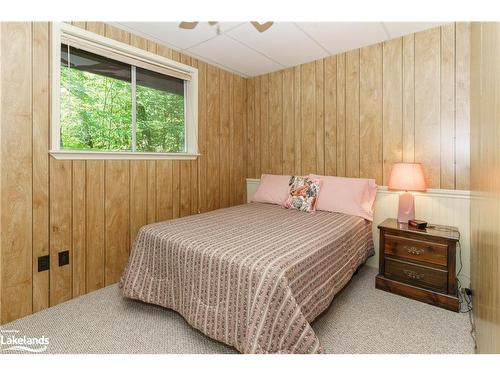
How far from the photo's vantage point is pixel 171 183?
111 inches

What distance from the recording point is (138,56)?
8.06ft

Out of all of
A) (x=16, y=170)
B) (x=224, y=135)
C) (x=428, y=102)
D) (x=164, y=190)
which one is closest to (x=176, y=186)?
(x=164, y=190)

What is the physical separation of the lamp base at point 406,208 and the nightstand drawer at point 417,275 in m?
0.41

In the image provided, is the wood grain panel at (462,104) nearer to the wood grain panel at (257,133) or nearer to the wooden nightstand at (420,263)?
the wooden nightstand at (420,263)

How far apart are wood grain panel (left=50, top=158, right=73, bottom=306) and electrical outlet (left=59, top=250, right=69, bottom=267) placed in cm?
2

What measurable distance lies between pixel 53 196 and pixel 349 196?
8.19ft

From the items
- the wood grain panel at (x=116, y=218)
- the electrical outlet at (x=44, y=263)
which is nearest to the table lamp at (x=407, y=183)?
the wood grain panel at (x=116, y=218)

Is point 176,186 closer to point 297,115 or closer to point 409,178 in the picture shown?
point 297,115

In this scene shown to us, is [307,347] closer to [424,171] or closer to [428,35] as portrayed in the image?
[424,171]

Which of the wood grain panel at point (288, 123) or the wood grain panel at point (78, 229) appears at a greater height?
the wood grain panel at point (288, 123)

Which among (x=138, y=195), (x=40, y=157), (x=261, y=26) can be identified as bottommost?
(x=138, y=195)

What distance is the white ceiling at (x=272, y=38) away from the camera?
7.55ft

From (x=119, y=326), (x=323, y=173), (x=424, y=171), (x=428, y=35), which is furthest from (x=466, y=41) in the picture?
(x=119, y=326)
